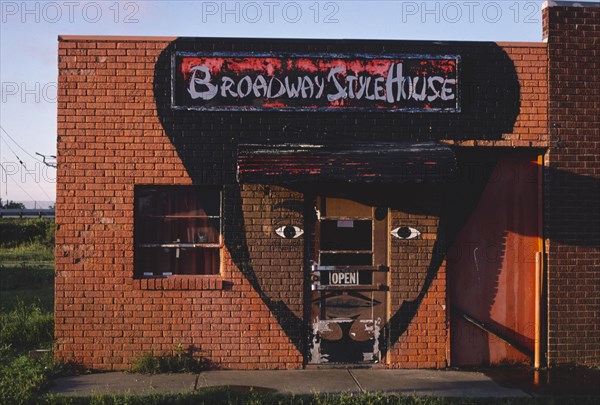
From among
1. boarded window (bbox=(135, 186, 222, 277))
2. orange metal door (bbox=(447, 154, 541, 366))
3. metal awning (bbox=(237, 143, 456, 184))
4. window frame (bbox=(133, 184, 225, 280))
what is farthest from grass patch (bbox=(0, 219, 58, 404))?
orange metal door (bbox=(447, 154, 541, 366))

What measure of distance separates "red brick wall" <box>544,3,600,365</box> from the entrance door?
89.9 inches

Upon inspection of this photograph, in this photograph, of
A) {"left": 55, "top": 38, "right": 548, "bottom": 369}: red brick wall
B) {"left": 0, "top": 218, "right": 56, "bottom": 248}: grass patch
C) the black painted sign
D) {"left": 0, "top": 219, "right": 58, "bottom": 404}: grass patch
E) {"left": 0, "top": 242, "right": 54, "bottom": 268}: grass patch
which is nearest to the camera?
{"left": 0, "top": 219, "right": 58, "bottom": 404}: grass patch

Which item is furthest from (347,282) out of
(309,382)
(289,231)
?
(309,382)

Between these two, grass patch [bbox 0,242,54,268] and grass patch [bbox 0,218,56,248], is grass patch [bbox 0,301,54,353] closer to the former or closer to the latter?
grass patch [bbox 0,242,54,268]

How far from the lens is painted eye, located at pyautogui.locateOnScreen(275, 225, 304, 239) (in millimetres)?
9695

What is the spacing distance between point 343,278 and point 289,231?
3.09 feet

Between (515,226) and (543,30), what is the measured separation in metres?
2.67

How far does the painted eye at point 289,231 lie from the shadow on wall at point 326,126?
1.53 ft

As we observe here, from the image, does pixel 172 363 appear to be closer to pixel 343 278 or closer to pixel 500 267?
pixel 343 278

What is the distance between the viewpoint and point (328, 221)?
9.77 meters

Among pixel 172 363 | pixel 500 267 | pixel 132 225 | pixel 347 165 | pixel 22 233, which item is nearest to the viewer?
pixel 347 165

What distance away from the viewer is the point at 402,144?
31.4 feet

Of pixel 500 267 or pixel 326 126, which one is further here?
pixel 500 267

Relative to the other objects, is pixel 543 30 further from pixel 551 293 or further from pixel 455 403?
pixel 455 403
